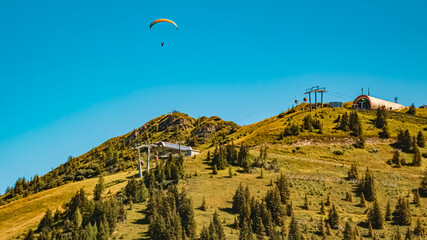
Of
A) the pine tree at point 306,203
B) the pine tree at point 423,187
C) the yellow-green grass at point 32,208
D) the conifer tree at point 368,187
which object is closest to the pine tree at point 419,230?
the conifer tree at point 368,187

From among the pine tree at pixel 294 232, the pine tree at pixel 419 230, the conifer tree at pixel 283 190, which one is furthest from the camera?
the conifer tree at pixel 283 190

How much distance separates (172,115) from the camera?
18862 centimetres

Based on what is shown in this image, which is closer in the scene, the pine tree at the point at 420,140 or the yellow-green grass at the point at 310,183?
the yellow-green grass at the point at 310,183

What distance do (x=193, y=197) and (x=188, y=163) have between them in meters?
19.1

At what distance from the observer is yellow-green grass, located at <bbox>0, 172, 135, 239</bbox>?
67.6 meters

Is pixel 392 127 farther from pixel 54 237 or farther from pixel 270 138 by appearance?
pixel 54 237

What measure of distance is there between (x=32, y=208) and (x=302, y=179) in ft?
171

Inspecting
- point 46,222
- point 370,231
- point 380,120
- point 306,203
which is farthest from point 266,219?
point 380,120

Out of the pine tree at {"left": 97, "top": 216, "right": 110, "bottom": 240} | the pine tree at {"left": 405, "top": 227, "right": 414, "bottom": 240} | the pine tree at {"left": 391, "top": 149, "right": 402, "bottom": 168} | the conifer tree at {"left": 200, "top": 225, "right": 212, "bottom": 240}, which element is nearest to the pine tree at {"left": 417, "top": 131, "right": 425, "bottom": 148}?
the pine tree at {"left": 391, "top": 149, "right": 402, "bottom": 168}

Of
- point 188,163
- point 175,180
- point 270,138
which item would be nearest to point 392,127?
point 270,138

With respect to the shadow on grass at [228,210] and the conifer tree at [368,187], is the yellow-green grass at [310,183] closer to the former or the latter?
the shadow on grass at [228,210]

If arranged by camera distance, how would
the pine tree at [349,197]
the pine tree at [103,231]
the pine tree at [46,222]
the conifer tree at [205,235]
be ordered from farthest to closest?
the pine tree at [349,197], the pine tree at [46,222], the pine tree at [103,231], the conifer tree at [205,235]

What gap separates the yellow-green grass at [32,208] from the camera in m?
67.6

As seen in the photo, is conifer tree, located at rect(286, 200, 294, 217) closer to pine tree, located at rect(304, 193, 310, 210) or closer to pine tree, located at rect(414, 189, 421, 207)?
pine tree, located at rect(304, 193, 310, 210)
